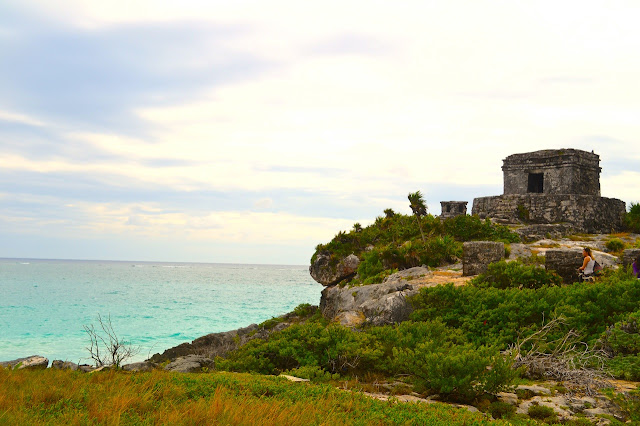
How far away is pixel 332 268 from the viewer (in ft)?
84.5

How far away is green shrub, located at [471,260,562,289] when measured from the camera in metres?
13.2

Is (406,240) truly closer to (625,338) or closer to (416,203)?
(416,203)

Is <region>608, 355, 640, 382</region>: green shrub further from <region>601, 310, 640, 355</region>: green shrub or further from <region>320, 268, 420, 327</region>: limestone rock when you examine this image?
<region>320, 268, 420, 327</region>: limestone rock

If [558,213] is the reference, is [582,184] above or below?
above

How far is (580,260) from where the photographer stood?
15031mm

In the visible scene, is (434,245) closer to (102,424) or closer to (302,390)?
(302,390)

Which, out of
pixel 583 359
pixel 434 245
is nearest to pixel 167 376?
pixel 583 359

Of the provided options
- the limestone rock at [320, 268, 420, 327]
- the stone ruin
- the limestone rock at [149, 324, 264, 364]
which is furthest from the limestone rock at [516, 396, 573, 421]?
the stone ruin

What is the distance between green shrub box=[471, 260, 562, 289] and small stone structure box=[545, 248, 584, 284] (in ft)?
4.46

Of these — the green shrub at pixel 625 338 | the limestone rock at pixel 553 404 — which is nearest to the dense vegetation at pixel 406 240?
the green shrub at pixel 625 338

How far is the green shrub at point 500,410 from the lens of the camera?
650 centimetres

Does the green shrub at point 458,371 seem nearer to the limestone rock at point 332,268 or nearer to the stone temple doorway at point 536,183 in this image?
the limestone rock at point 332,268

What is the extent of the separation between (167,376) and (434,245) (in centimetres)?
1527

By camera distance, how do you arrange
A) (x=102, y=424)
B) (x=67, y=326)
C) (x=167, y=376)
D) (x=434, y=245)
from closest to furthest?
A: (x=102, y=424) < (x=167, y=376) < (x=434, y=245) < (x=67, y=326)
